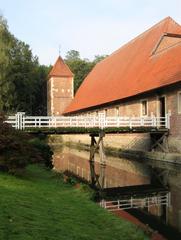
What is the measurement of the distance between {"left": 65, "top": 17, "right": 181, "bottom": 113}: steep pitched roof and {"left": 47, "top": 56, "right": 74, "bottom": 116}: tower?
8.50 m

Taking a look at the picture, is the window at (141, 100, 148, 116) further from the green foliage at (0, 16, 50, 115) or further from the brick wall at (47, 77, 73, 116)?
the brick wall at (47, 77, 73, 116)

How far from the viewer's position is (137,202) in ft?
35.9

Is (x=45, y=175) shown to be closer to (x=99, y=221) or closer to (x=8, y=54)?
(x=99, y=221)

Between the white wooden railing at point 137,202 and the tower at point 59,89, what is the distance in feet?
124

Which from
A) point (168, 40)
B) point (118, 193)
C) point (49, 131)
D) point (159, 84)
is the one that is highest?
point (168, 40)

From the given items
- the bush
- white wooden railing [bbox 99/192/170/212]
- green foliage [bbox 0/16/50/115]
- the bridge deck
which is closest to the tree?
green foliage [bbox 0/16/50/115]

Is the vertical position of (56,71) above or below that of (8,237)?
above

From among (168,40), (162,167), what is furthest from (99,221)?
(168,40)

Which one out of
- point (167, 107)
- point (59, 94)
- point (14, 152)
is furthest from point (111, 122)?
point (59, 94)

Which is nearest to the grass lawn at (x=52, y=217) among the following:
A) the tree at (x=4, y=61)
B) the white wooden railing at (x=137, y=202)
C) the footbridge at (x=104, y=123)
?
the white wooden railing at (x=137, y=202)

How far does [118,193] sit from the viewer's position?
12.3 m

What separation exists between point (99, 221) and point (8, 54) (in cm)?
3037

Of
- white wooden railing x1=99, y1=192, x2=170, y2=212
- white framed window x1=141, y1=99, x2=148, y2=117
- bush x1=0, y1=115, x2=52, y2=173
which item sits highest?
white framed window x1=141, y1=99, x2=148, y2=117

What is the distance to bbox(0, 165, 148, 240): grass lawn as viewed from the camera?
19.1ft
